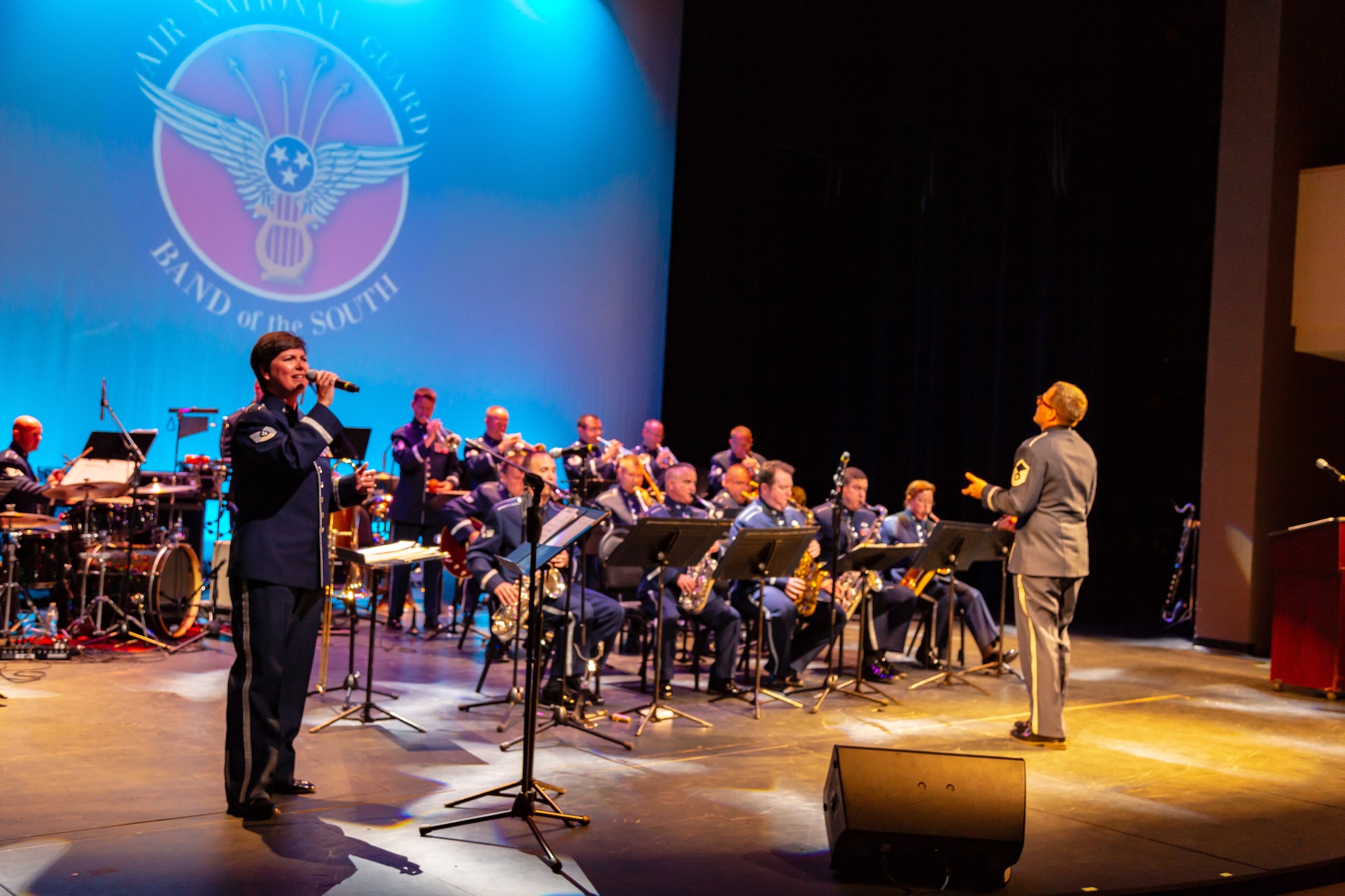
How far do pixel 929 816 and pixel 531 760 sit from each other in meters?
1.29

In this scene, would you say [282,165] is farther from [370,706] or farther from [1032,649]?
[1032,649]

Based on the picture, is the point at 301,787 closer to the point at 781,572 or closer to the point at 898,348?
the point at 781,572

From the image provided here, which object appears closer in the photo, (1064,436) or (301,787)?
(301,787)

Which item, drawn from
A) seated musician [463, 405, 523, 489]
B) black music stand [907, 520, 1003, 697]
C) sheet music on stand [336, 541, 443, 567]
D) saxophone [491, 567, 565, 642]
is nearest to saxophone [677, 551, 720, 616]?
saxophone [491, 567, 565, 642]

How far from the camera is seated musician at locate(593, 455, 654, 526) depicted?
7.46 m

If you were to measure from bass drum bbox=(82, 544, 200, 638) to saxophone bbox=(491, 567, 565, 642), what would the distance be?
261 cm

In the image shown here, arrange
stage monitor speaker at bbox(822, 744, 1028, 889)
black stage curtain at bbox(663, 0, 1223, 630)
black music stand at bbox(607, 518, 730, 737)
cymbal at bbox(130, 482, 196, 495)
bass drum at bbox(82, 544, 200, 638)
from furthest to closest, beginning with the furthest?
black stage curtain at bbox(663, 0, 1223, 630)
bass drum at bbox(82, 544, 200, 638)
cymbal at bbox(130, 482, 196, 495)
black music stand at bbox(607, 518, 730, 737)
stage monitor speaker at bbox(822, 744, 1028, 889)

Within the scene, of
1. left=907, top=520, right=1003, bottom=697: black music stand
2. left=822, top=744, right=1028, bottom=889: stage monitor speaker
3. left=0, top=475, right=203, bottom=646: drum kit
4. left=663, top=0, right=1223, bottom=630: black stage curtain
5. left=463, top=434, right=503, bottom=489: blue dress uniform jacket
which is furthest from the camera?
left=663, top=0, right=1223, bottom=630: black stage curtain

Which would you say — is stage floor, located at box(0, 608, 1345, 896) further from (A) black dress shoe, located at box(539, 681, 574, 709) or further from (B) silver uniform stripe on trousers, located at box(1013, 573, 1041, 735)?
(A) black dress shoe, located at box(539, 681, 574, 709)

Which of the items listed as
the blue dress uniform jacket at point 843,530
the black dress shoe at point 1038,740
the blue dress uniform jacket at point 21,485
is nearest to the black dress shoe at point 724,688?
the blue dress uniform jacket at point 843,530

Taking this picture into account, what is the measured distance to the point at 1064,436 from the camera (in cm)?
580

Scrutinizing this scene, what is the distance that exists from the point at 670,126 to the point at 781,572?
22.2 feet

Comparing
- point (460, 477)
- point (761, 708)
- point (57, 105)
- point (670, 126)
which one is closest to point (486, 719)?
point (761, 708)

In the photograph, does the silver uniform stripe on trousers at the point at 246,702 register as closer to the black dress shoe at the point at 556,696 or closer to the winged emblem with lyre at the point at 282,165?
the black dress shoe at the point at 556,696
